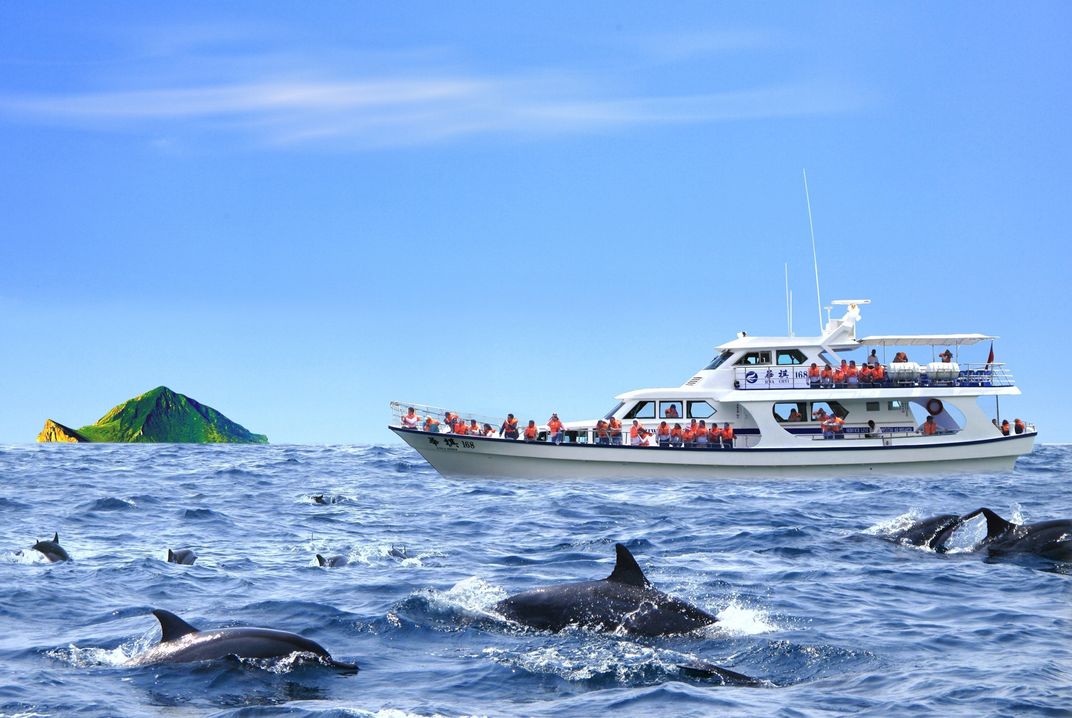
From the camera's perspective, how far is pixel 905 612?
13.6 meters

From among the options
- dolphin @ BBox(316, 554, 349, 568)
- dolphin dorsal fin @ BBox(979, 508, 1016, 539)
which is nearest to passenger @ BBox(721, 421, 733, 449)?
dolphin dorsal fin @ BBox(979, 508, 1016, 539)

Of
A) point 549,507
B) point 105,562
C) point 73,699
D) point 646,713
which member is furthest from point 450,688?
point 549,507

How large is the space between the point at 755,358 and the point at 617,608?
30439 mm

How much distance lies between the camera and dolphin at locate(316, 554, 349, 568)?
1755 cm

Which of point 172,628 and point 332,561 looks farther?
point 332,561

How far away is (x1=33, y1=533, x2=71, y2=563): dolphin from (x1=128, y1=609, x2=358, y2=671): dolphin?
8.10 metres

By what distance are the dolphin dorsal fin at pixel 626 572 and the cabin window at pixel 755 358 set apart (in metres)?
29.8

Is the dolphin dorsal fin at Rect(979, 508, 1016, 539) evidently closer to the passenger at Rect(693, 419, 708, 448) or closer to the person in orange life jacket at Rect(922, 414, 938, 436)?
the passenger at Rect(693, 419, 708, 448)

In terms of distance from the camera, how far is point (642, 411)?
40.7 metres

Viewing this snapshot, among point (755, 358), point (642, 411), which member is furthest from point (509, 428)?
point (755, 358)

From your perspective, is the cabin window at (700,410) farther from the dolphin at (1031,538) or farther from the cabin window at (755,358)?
the dolphin at (1031,538)

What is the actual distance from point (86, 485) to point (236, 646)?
28183mm

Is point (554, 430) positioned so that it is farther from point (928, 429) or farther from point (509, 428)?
point (928, 429)

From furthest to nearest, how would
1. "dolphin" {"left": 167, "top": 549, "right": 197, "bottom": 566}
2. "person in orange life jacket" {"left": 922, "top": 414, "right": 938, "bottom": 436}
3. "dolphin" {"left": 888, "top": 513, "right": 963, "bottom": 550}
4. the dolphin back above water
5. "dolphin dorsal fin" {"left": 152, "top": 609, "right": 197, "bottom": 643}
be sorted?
"person in orange life jacket" {"left": 922, "top": 414, "right": 938, "bottom": 436} < "dolphin" {"left": 888, "top": 513, "right": 963, "bottom": 550} < "dolphin" {"left": 167, "top": 549, "right": 197, "bottom": 566} < the dolphin back above water < "dolphin dorsal fin" {"left": 152, "top": 609, "right": 197, "bottom": 643}
